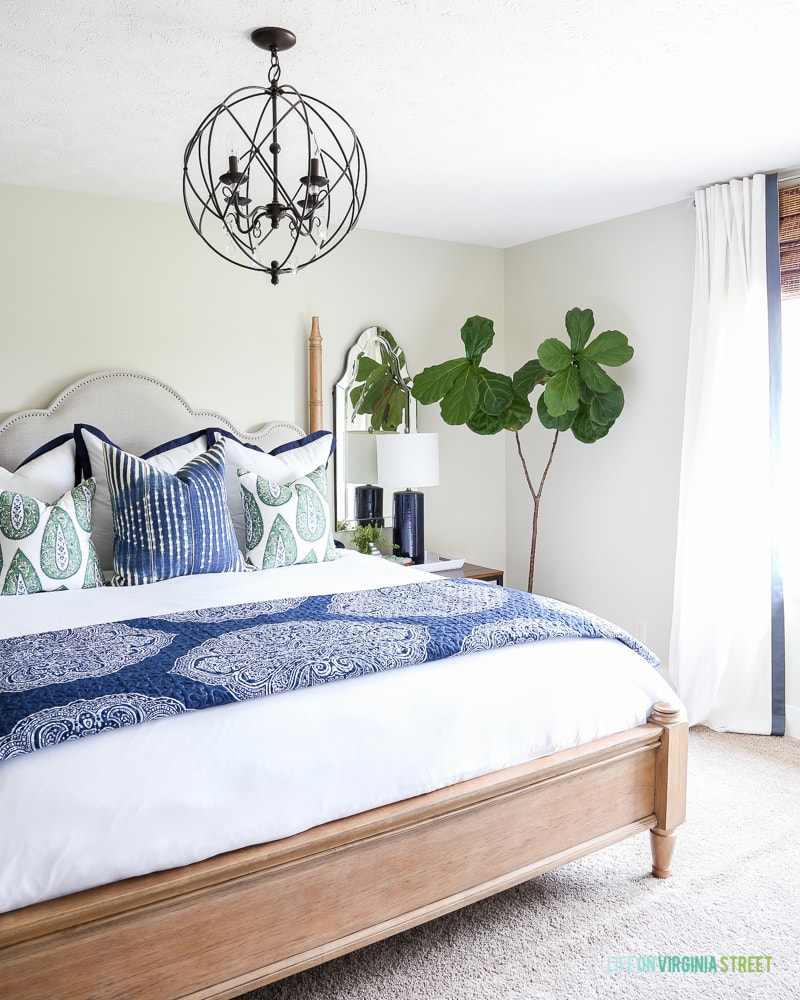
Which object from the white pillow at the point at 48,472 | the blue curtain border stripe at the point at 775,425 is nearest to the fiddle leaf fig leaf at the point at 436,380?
the blue curtain border stripe at the point at 775,425

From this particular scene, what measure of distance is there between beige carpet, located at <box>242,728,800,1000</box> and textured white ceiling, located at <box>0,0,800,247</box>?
2.39 metres

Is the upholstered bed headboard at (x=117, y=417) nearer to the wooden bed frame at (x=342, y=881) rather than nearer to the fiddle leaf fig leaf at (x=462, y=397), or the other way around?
the fiddle leaf fig leaf at (x=462, y=397)

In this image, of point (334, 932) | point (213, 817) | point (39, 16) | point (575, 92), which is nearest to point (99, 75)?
point (39, 16)

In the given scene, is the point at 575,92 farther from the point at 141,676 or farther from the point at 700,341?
the point at 141,676

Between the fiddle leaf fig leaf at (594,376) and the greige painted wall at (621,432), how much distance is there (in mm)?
278

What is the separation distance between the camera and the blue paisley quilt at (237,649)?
5.50 feet

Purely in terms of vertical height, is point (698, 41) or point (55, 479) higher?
point (698, 41)

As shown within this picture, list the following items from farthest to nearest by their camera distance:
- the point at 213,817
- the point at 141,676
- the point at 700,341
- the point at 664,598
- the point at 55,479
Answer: the point at 664,598 → the point at 700,341 → the point at 55,479 → the point at 141,676 → the point at 213,817

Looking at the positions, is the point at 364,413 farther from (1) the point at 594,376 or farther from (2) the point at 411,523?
(1) the point at 594,376

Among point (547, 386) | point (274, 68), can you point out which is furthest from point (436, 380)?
point (274, 68)

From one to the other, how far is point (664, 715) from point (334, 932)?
43.4 inches

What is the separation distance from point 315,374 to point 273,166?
178 centimetres

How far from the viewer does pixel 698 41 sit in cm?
227

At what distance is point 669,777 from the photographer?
237 centimetres
